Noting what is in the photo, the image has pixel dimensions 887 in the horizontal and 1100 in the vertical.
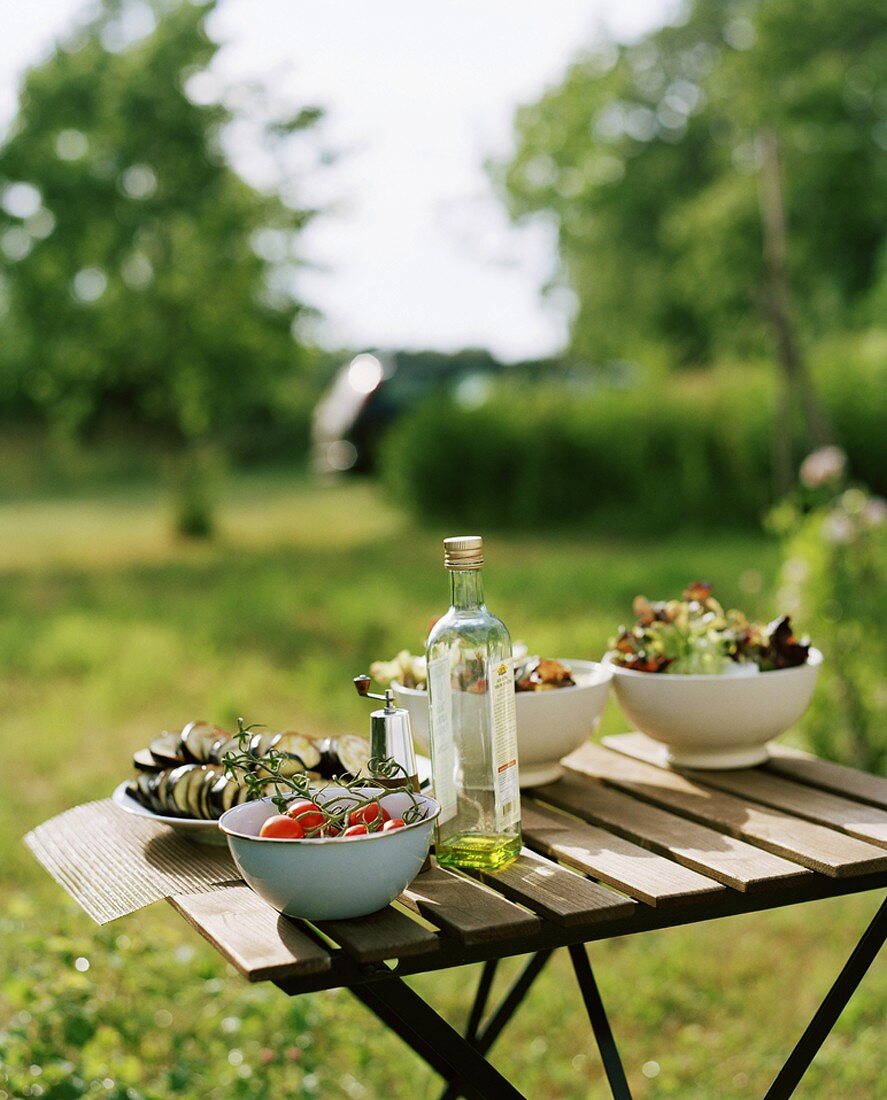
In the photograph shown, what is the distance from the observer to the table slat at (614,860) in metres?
1.24

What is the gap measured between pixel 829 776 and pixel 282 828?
822mm

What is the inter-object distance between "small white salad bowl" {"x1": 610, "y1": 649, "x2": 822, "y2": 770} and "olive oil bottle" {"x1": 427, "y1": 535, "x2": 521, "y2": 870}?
1.29 ft

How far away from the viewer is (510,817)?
4.41ft

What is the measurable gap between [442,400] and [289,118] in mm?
2418

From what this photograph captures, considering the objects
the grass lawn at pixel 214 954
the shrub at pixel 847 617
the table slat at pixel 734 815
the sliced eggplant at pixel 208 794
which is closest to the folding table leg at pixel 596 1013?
the table slat at pixel 734 815

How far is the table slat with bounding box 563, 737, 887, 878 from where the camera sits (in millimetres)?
1311

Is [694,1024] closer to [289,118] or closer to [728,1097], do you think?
[728,1097]

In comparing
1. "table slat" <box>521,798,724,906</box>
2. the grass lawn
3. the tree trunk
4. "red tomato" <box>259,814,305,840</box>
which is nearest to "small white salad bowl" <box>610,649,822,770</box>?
"table slat" <box>521,798,724,906</box>

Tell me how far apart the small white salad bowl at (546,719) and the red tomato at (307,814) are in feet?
1.16

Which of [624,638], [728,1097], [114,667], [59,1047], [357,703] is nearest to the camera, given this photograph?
[624,638]

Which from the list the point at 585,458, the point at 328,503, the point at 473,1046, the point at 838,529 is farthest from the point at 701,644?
the point at 328,503

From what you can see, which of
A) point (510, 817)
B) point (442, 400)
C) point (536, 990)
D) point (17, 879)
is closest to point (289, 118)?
point (442, 400)

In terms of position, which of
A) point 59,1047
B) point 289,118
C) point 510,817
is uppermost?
point 289,118

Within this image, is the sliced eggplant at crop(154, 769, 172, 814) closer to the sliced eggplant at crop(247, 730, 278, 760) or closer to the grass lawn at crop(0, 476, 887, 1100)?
the sliced eggplant at crop(247, 730, 278, 760)
